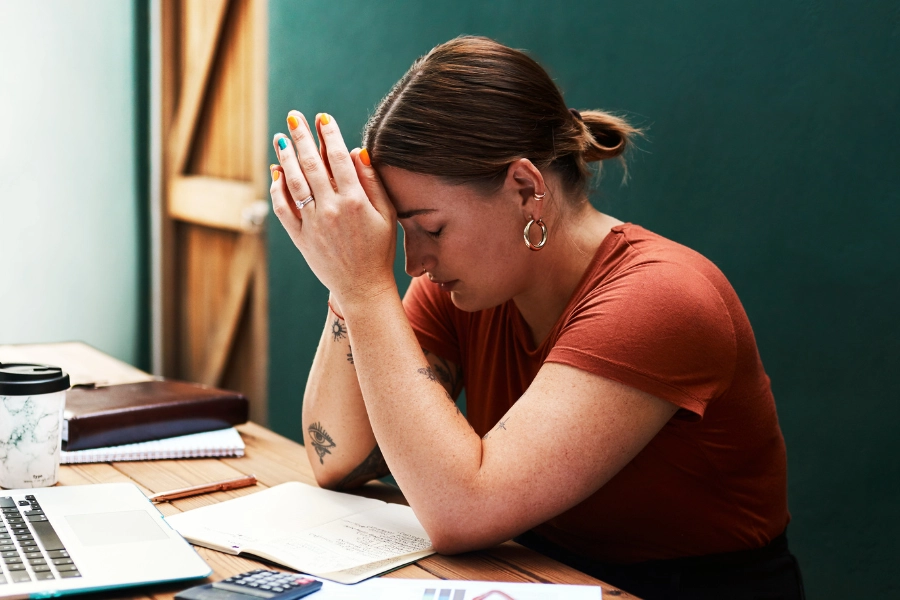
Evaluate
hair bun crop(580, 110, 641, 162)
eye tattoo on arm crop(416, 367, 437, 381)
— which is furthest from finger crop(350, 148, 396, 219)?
hair bun crop(580, 110, 641, 162)

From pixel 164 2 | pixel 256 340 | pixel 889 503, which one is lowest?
pixel 256 340

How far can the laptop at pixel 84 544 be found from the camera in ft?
2.92

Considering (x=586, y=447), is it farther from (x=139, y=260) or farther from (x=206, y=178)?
(x=139, y=260)

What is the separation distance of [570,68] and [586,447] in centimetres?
128

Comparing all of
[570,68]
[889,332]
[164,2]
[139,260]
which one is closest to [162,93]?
[164,2]

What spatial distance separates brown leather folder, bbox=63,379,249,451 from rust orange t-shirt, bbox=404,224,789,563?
54 cm

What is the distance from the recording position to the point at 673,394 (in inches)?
43.0

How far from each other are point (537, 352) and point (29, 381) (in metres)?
0.74

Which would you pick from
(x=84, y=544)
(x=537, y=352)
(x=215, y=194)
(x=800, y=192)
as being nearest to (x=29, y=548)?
(x=84, y=544)

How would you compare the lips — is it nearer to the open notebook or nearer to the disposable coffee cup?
the open notebook

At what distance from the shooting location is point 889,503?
1.55 m

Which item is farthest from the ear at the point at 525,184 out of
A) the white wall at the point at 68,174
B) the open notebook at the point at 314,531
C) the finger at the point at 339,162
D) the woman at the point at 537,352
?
the white wall at the point at 68,174

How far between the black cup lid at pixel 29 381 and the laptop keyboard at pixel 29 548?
0.51ft

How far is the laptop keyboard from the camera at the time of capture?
35.3 inches
